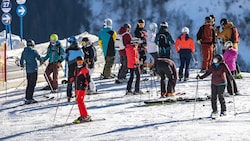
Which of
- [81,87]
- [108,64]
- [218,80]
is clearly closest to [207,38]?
[108,64]

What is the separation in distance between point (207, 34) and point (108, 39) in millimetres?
2844

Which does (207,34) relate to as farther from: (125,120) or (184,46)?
(125,120)

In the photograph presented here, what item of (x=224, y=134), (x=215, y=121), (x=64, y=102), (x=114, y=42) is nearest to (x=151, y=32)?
(x=114, y=42)

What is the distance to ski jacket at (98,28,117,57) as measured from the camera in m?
17.8

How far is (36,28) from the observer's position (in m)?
43.7

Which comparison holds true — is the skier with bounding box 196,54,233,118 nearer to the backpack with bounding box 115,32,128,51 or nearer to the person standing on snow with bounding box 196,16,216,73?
the backpack with bounding box 115,32,128,51

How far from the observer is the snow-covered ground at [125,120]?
10.7 meters

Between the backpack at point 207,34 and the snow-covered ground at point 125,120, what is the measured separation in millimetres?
1853

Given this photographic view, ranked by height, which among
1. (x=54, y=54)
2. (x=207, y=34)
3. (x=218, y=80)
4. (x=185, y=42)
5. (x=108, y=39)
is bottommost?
(x=218, y=80)

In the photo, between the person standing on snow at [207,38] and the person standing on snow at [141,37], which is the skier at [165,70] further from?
the person standing on snow at [207,38]

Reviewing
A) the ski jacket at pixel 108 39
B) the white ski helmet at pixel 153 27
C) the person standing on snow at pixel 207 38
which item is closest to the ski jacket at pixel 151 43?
the white ski helmet at pixel 153 27

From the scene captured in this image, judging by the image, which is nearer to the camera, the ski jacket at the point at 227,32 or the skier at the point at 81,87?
the skier at the point at 81,87

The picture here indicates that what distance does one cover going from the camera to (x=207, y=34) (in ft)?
59.2

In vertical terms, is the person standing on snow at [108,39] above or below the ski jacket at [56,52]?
above
